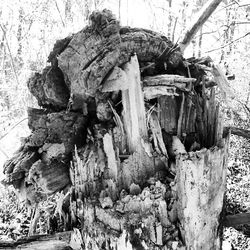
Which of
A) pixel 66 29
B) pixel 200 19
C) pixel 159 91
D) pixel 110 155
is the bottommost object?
pixel 110 155

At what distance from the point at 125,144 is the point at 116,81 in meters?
0.25

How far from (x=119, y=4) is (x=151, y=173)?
295cm

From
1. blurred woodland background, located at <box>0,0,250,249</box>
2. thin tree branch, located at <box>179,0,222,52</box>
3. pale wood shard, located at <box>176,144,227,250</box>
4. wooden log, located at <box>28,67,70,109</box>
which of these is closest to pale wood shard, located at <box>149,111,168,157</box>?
pale wood shard, located at <box>176,144,227,250</box>

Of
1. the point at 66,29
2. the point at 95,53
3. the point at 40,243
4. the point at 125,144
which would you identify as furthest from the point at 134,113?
the point at 66,29

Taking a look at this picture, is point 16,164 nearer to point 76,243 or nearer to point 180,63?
point 76,243

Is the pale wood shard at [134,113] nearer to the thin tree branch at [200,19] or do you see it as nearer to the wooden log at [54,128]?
the wooden log at [54,128]

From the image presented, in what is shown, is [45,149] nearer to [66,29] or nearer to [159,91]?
[159,91]

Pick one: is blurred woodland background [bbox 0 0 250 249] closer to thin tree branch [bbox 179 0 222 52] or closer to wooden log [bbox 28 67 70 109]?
thin tree branch [bbox 179 0 222 52]

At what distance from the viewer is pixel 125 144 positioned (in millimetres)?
1122

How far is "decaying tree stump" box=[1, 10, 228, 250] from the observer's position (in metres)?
1.02

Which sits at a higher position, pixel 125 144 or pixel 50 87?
pixel 50 87

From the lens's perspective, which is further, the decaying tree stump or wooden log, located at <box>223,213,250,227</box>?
wooden log, located at <box>223,213,250,227</box>

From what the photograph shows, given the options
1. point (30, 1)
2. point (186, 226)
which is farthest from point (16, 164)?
point (30, 1)

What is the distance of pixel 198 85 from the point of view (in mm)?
1280
